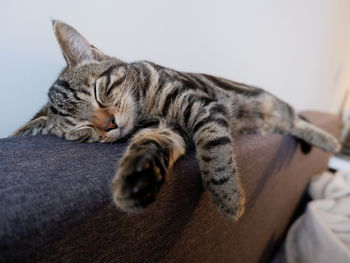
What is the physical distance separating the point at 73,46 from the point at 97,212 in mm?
513

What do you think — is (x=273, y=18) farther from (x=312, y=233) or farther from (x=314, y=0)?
(x=312, y=233)

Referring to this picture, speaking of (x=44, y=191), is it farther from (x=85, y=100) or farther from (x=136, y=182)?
(x=85, y=100)

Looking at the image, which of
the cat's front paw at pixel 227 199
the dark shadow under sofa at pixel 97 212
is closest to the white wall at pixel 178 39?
the dark shadow under sofa at pixel 97 212

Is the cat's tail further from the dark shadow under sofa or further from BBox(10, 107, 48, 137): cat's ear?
BBox(10, 107, 48, 137): cat's ear

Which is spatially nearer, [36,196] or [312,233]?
[36,196]

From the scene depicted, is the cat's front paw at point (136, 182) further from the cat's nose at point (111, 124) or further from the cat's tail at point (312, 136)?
the cat's tail at point (312, 136)

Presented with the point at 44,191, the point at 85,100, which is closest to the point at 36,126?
the point at 85,100

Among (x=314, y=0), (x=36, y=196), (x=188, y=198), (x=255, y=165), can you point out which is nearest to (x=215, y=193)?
(x=188, y=198)

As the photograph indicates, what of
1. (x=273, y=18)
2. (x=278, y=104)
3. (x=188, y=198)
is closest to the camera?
(x=188, y=198)

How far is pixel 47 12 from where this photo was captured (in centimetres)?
66

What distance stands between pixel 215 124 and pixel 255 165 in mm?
198

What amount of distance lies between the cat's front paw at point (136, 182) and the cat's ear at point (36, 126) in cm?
34

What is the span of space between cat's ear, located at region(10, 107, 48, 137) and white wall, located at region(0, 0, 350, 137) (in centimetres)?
9

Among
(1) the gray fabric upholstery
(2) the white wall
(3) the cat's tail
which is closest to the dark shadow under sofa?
(1) the gray fabric upholstery
